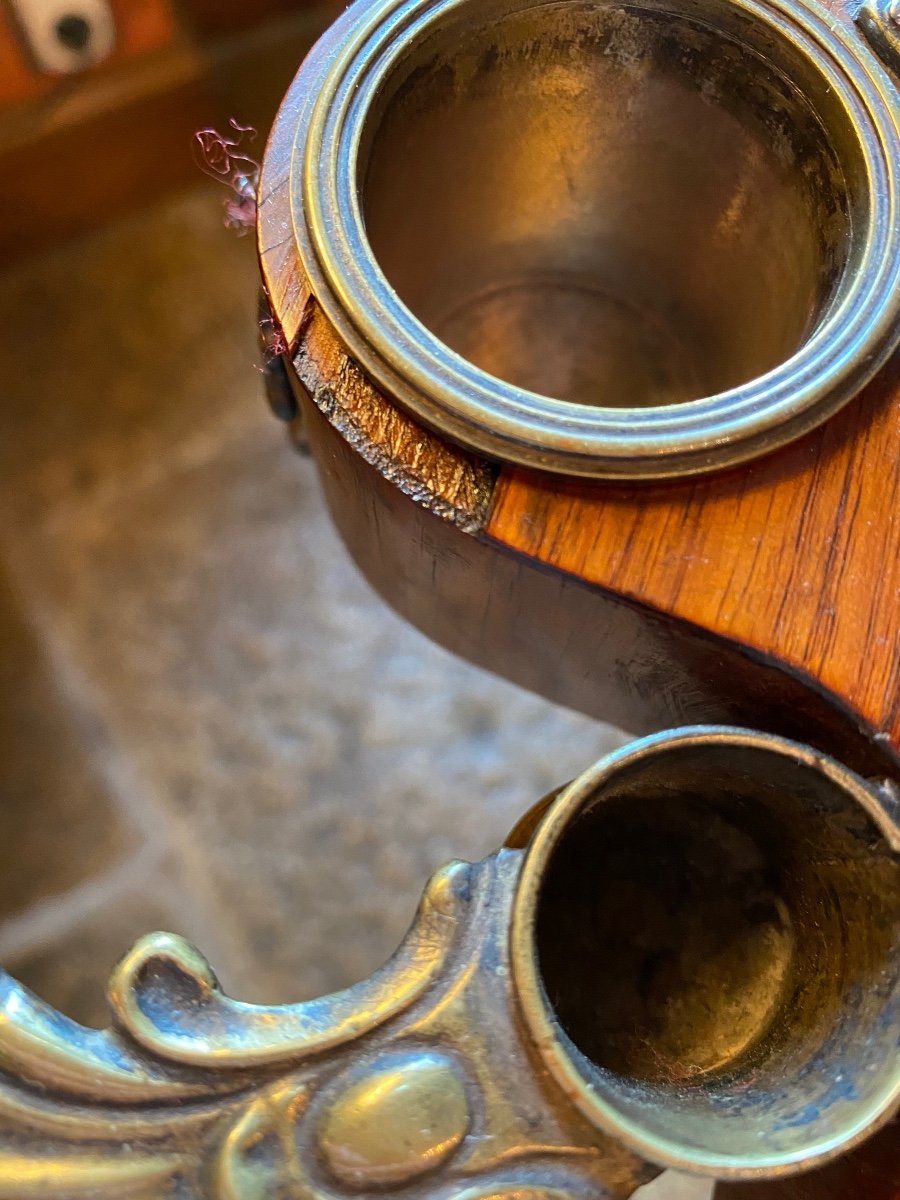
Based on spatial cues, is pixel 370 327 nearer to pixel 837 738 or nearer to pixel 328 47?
pixel 328 47

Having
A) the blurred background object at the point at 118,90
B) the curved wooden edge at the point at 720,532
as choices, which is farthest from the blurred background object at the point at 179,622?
the curved wooden edge at the point at 720,532

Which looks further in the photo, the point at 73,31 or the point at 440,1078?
the point at 73,31

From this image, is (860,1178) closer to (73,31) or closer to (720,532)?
(720,532)

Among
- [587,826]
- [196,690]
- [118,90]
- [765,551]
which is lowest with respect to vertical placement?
[196,690]

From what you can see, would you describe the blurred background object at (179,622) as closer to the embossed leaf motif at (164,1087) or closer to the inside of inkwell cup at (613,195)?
the inside of inkwell cup at (613,195)

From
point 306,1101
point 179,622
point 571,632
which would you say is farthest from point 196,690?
→ point 306,1101

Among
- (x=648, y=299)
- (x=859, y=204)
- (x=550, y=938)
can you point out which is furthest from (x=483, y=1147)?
(x=648, y=299)
